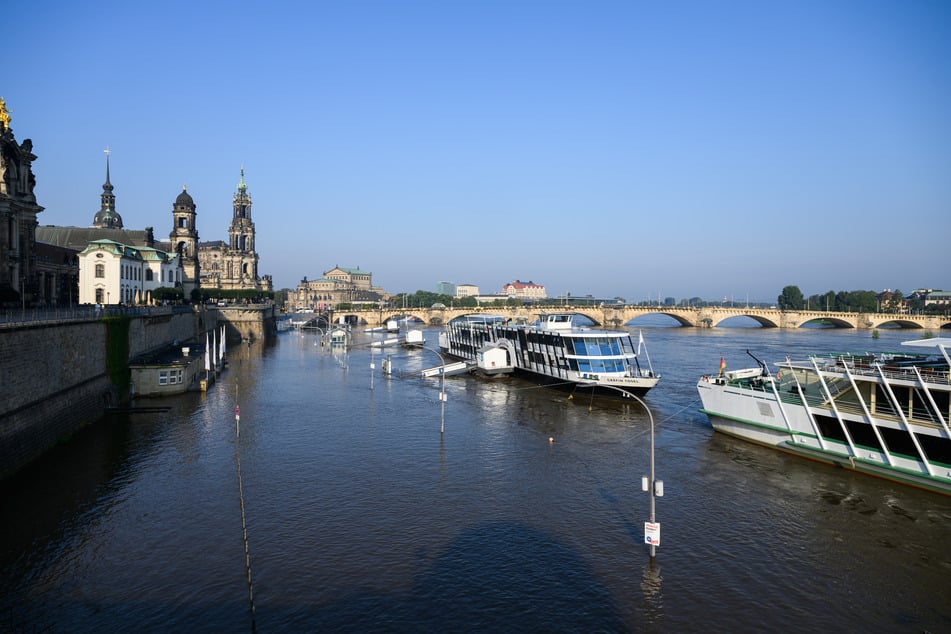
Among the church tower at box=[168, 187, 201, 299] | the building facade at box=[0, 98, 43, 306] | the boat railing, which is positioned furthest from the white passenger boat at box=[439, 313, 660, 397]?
the church tower at box=[168, 187, 201, 299]

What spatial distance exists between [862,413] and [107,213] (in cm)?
16994

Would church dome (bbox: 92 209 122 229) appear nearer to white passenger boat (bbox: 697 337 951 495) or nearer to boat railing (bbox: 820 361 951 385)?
white passenger boat (bbox: 697 337 951 495)

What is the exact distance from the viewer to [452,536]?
90.1ft

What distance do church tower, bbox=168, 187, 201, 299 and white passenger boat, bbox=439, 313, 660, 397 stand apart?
3938 inches

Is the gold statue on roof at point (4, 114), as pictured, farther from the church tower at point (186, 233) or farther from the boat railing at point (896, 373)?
the church tower at point (186, 233)

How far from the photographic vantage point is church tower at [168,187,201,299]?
15488cm

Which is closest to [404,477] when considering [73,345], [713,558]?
[713,558]

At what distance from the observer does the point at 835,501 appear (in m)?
32.3

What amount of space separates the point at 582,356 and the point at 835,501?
108 feet

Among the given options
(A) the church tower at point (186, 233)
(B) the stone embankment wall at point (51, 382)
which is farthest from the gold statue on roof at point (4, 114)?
(A) the church tower at point (186, 233)

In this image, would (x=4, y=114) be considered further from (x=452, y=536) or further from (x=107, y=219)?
(x=107, y=219)

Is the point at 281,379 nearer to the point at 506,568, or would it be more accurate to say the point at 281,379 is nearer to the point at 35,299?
the point at 35,299

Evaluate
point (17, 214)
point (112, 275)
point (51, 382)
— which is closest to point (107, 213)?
point (112, 275)

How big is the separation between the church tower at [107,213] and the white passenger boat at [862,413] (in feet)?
519
